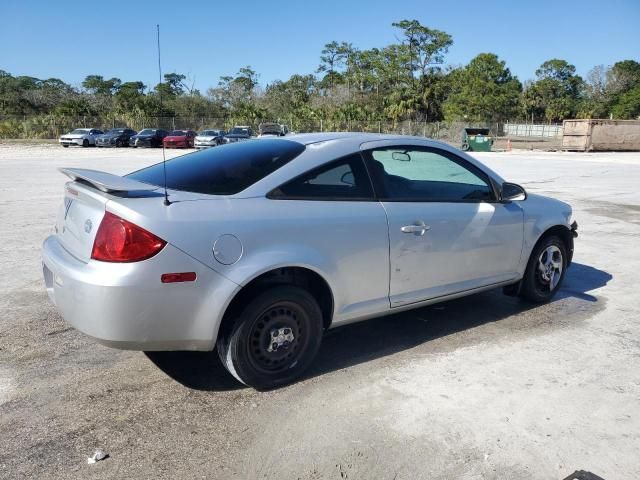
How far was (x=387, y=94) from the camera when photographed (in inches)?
3059

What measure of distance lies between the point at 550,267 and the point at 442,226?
162cm

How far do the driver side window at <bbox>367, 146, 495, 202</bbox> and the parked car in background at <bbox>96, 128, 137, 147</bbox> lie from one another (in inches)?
1566

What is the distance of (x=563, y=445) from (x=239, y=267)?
77.7 inches

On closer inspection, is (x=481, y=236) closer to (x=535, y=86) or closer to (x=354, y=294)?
(x=354, y=294)

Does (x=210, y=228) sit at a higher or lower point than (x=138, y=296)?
higher

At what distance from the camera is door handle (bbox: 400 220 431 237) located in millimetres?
3983

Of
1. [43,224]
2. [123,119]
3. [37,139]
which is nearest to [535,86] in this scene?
[123,119]

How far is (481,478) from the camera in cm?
273

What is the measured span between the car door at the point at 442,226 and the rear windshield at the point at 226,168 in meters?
0.66

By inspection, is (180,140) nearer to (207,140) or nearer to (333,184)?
(207,140)

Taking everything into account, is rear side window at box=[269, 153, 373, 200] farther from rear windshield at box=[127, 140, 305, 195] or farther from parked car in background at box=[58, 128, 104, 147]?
parked car in background at box=[58, 128, 104, 147]

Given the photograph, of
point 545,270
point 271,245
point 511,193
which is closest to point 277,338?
point 271,245

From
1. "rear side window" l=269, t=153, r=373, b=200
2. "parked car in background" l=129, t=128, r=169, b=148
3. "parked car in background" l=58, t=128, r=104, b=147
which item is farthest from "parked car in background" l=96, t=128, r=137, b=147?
"rear side window" l=269, t=153, r=373, b=200

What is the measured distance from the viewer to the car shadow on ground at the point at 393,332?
12.6 ft
